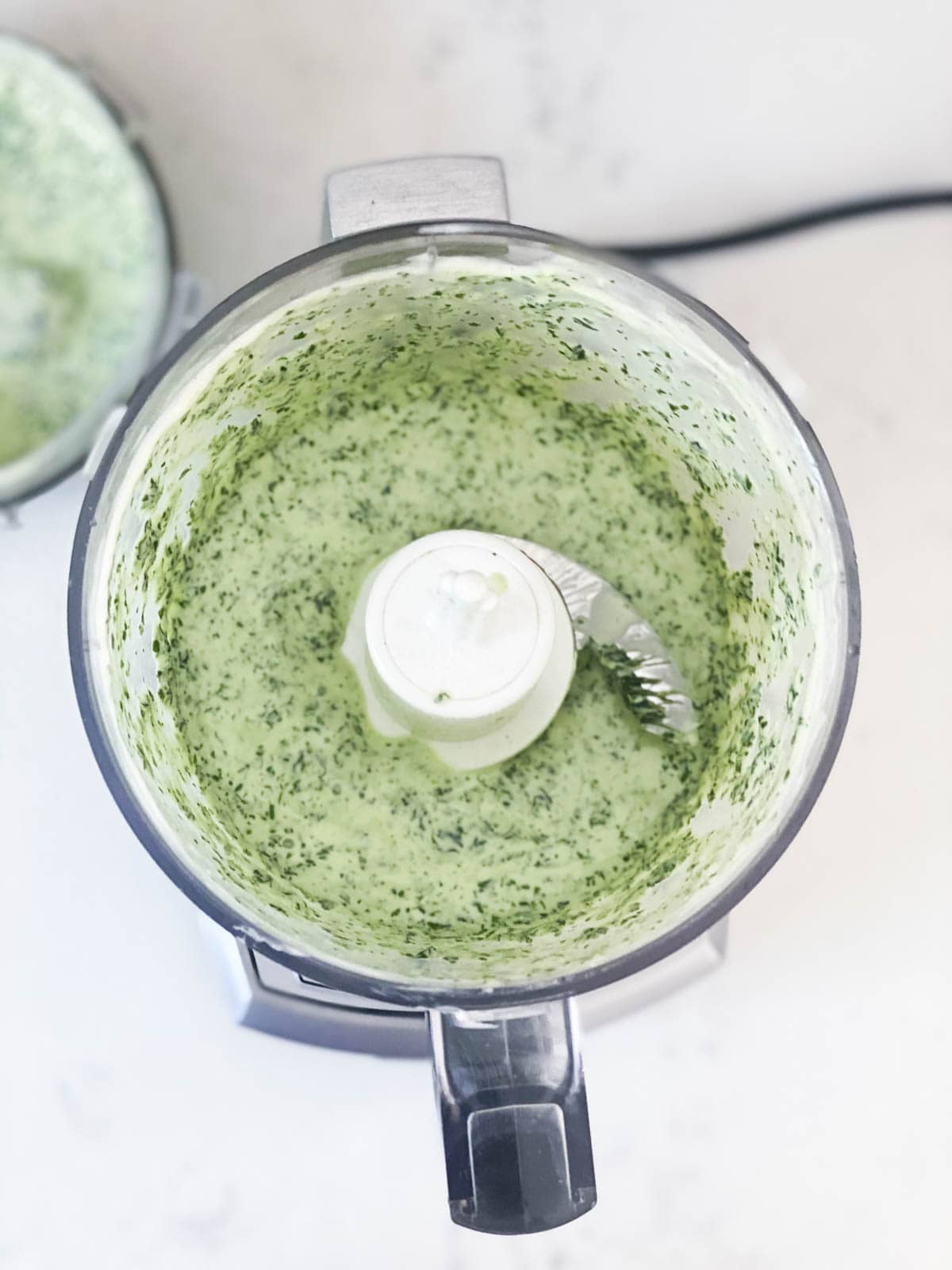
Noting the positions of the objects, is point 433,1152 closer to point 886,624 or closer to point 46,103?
point 886,624

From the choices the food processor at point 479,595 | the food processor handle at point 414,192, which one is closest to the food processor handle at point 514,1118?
the food processor at point 479,595

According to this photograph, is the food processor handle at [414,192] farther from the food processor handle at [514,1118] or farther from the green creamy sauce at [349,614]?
the food processor handle at [514,1118]

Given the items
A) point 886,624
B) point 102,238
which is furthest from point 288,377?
point 886,624

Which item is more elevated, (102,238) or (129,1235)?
(102,238)

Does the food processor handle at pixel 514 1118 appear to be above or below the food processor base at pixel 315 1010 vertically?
below

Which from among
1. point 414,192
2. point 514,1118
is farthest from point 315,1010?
point 414,192
